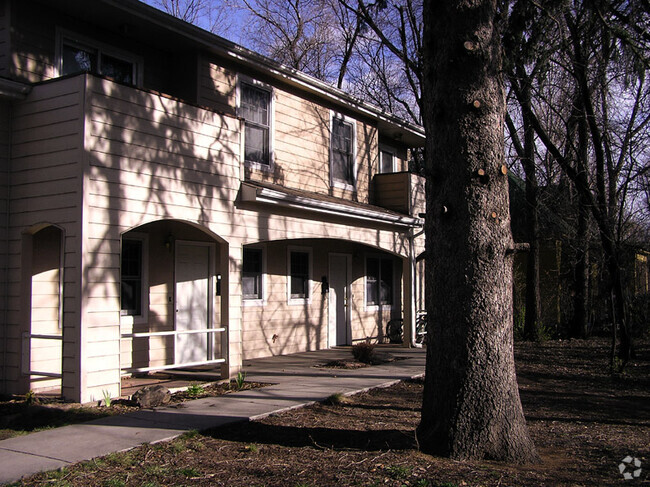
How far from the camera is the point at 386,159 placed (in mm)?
17688

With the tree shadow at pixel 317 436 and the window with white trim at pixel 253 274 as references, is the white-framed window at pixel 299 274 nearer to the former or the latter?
the window with white trim at pixel 253 274

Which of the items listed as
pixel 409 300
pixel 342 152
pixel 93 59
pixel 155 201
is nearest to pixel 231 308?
pixel 155 201

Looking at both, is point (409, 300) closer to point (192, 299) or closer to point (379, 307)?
point (379, 307)

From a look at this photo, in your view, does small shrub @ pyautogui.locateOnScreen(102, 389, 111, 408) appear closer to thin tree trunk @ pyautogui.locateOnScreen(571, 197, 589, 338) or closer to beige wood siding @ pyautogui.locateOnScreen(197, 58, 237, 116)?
beige wood siding @ pyautogui.locateOnScreen(197, 58, 237, 116)

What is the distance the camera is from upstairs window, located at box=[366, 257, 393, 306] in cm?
1686

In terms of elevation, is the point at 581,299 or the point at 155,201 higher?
the point at 155,201

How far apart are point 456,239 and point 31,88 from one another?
239 inches

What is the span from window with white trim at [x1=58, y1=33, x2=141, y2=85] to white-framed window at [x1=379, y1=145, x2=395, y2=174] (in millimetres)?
8179

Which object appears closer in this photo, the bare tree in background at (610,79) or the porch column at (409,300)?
the bare tree in background at (610,79)

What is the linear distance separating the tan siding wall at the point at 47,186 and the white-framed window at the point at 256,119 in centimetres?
426

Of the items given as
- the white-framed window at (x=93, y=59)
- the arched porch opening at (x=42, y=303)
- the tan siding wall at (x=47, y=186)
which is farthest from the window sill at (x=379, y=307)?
the tan siding wall at (x=47, y=186)

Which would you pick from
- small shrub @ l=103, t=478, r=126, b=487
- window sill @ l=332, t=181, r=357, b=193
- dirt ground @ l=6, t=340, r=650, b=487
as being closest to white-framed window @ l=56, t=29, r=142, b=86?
window sill @ l=332, t=181, r=357, b=193

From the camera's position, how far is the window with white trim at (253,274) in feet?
41.4

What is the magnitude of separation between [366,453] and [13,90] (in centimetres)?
642
